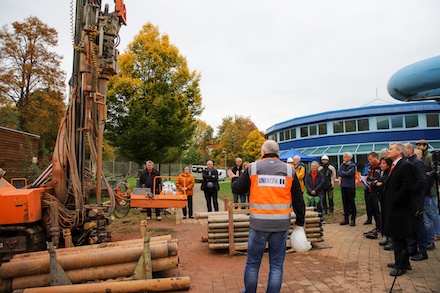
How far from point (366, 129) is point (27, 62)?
30466 mm

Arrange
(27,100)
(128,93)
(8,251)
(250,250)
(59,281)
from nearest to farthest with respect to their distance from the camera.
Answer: (250,250) → (59,281) → (8,251) → (128,93) → (27,100)

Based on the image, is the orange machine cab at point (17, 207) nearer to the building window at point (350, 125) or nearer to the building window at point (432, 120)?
the building window at point (350, 125)

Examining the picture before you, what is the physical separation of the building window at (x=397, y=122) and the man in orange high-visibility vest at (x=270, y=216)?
2841cm

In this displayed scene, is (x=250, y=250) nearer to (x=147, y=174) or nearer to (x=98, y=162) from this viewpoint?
(x=98, y=162)

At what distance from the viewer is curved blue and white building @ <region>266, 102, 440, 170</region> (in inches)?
1035

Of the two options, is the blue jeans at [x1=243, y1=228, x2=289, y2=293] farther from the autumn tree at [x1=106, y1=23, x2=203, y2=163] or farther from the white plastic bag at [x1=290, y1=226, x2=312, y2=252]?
the autumn tree at [x1=106, y1=23, x2=203, y2=163]

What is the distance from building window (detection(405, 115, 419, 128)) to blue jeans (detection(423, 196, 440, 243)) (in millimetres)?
24587

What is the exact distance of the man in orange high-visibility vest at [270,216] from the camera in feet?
10.9

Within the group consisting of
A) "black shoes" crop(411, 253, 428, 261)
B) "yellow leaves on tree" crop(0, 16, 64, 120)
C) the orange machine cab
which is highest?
"yellow leaves on tree" crop(0, 16, 64, 120)

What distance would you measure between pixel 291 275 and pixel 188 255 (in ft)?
7.19

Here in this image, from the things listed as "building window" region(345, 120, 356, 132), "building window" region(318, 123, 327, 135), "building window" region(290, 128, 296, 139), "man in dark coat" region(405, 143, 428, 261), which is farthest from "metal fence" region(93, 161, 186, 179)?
"man in dark coat" region(405, 143, 428, 261)

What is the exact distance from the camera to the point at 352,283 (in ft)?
13.6

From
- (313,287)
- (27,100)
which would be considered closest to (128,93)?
(27,100)

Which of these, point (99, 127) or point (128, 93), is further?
point (128, 93)
